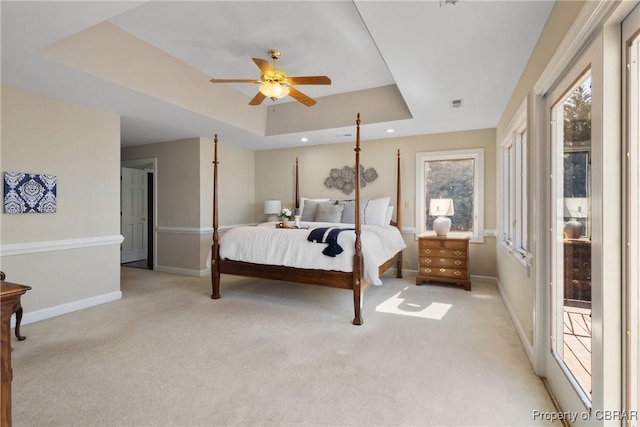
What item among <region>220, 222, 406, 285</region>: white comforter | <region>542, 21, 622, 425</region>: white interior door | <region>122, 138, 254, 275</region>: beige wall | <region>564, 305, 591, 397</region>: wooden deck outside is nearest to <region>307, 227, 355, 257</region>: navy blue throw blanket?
<region>220, 222, 406, 285</region>: white comforter

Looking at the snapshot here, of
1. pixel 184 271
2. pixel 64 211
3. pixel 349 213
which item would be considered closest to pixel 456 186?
pixel 349 213

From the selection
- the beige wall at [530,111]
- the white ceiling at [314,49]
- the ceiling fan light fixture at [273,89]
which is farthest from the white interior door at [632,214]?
the ceiling fan light fixture at [273,89]

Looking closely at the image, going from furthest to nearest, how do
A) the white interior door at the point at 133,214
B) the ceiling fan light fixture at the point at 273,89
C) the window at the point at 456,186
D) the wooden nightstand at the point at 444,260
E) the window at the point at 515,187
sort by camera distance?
the white interior door at the point at 133,214 < the window at the point at 456,186 < the wooden nightstand at the point at 444,260 < the ceiling fan light fixture at the point at 273,89 < the window at the point at 515,187

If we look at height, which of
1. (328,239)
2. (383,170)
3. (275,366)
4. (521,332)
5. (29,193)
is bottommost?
(275,366)

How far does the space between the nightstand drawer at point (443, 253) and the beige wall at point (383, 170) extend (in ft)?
2.11

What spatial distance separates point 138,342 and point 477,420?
261 cm

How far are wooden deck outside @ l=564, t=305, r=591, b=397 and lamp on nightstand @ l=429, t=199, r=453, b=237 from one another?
2778 mm

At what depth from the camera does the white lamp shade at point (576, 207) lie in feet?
5.00

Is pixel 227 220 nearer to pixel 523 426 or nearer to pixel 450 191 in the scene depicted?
pixel 450 191

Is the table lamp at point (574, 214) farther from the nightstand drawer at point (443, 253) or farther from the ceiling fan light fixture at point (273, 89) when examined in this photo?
the nightstand drawer at point (443, 253)

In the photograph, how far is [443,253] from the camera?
4.49 m

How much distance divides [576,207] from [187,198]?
526cm

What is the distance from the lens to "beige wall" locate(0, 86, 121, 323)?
3.09m

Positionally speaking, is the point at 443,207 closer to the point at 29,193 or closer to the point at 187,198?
the point at 187,198
